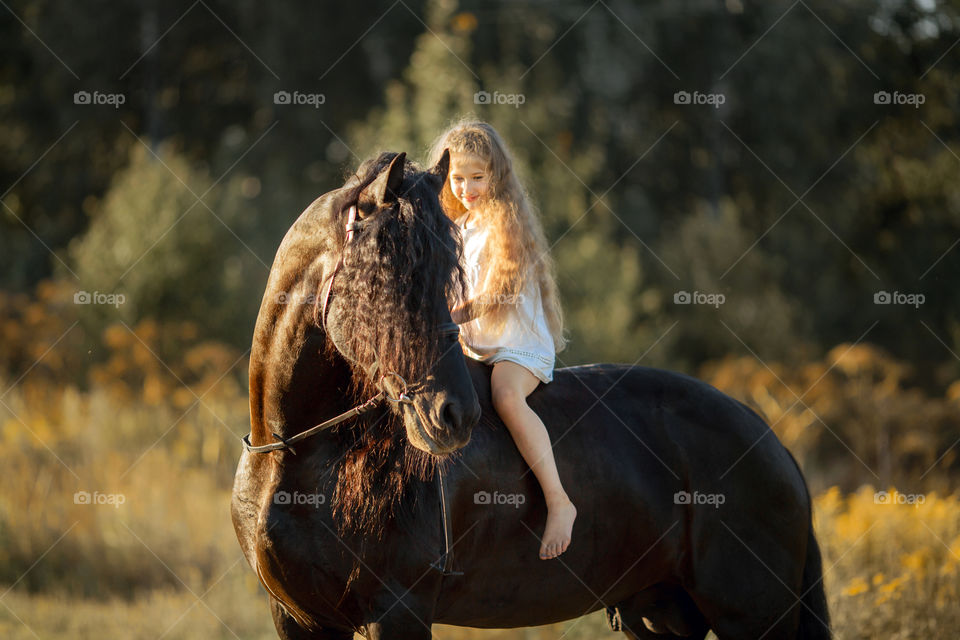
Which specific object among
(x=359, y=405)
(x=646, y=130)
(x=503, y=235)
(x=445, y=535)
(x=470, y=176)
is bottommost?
(x=445, y=535)

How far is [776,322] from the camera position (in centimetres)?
1545

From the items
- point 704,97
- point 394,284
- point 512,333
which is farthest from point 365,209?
point 704,97

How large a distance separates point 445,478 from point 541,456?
1.30 ft

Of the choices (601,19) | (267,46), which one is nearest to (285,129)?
(267,46)

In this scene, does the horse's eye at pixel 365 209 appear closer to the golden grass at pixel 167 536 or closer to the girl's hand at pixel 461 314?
the girl's hand at pixel 461 314

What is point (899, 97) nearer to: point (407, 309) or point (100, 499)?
point (407, 309)

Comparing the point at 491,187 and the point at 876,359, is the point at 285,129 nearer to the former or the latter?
the point at 876,359

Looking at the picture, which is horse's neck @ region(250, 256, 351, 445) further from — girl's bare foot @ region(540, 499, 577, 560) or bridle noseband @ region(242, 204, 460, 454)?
girl's bare foot @ region(540, 499, 577, 560)

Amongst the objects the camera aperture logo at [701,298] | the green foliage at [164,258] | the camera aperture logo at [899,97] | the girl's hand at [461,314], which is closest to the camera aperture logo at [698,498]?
the girl's hand at [461,314]

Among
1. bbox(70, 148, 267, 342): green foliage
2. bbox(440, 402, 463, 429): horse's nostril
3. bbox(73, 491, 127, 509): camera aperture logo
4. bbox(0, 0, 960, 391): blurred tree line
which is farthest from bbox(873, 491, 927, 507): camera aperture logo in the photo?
bbox(70, 148, 267, 342): green foliage

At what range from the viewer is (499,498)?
318cm

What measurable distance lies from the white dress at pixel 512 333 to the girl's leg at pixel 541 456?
0.45 feet

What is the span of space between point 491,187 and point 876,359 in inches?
338

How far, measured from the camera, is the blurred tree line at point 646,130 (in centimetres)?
1616
